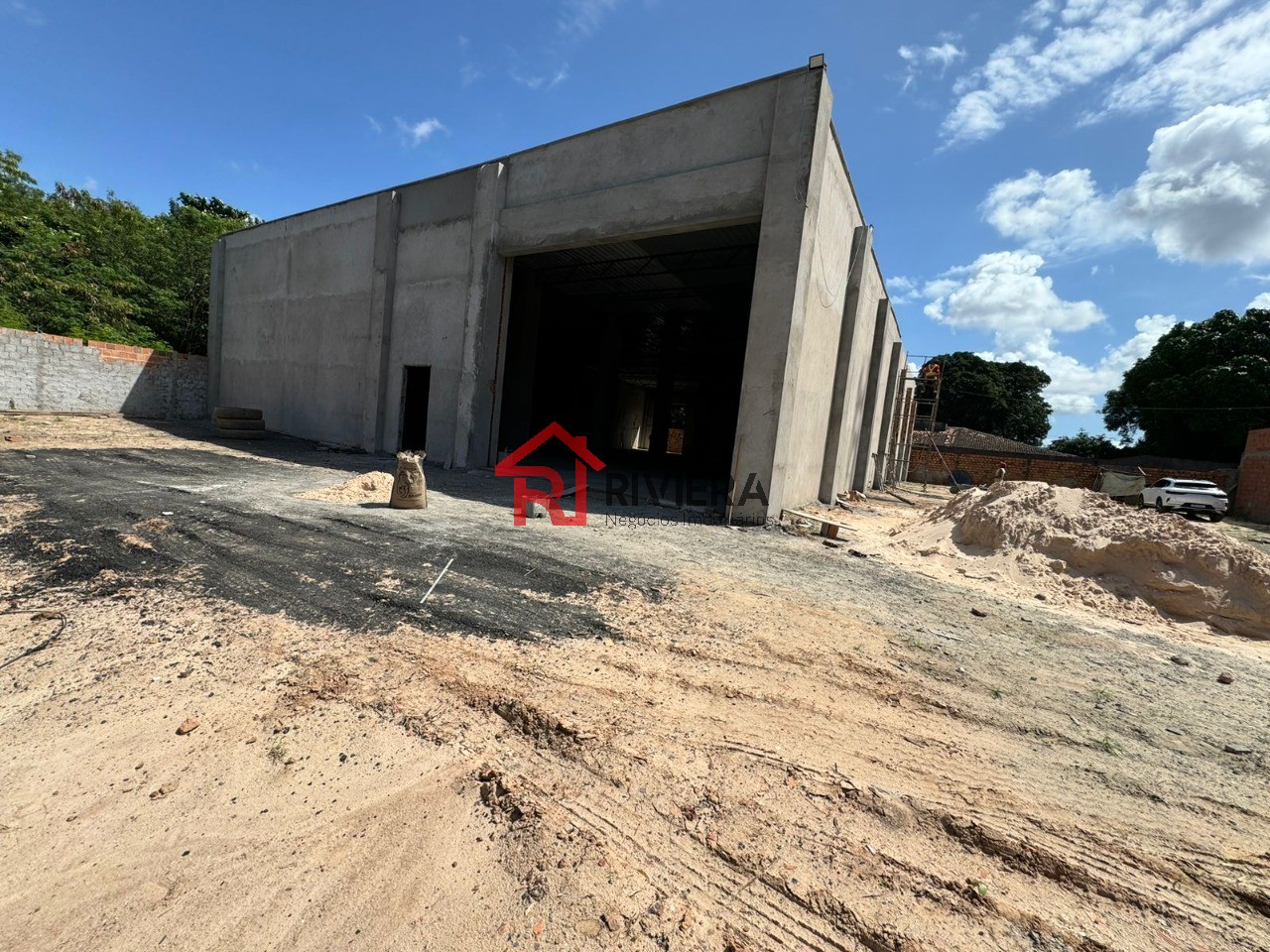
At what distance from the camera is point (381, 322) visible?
1424 cm

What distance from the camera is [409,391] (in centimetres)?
1448

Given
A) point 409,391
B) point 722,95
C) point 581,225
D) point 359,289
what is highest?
point 722,95

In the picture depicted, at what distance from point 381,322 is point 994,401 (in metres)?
50.6

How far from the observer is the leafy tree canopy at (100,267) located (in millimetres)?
17859

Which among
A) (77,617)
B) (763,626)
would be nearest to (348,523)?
(77,617)

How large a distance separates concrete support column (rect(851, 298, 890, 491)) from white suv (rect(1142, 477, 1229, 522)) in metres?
10.8

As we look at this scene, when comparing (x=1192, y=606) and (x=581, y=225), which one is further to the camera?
(x=581, y=225)

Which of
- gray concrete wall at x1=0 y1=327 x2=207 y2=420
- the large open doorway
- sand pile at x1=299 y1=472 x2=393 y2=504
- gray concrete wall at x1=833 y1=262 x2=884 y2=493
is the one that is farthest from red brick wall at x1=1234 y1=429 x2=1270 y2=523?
gray concrete wall at x1=0 y1=327 x2=207 y2=420

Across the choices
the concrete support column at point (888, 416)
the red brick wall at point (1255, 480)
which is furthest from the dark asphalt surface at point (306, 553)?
the red brick wall at point (1255, 480)

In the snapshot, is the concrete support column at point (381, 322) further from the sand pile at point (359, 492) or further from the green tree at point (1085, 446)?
the green tree at point (1085, 446)

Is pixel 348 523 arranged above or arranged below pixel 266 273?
below

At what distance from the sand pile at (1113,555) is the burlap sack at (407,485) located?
25.0 ft

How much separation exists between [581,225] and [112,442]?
1244 cm

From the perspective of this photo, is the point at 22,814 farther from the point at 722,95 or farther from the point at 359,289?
the point at 359,289
